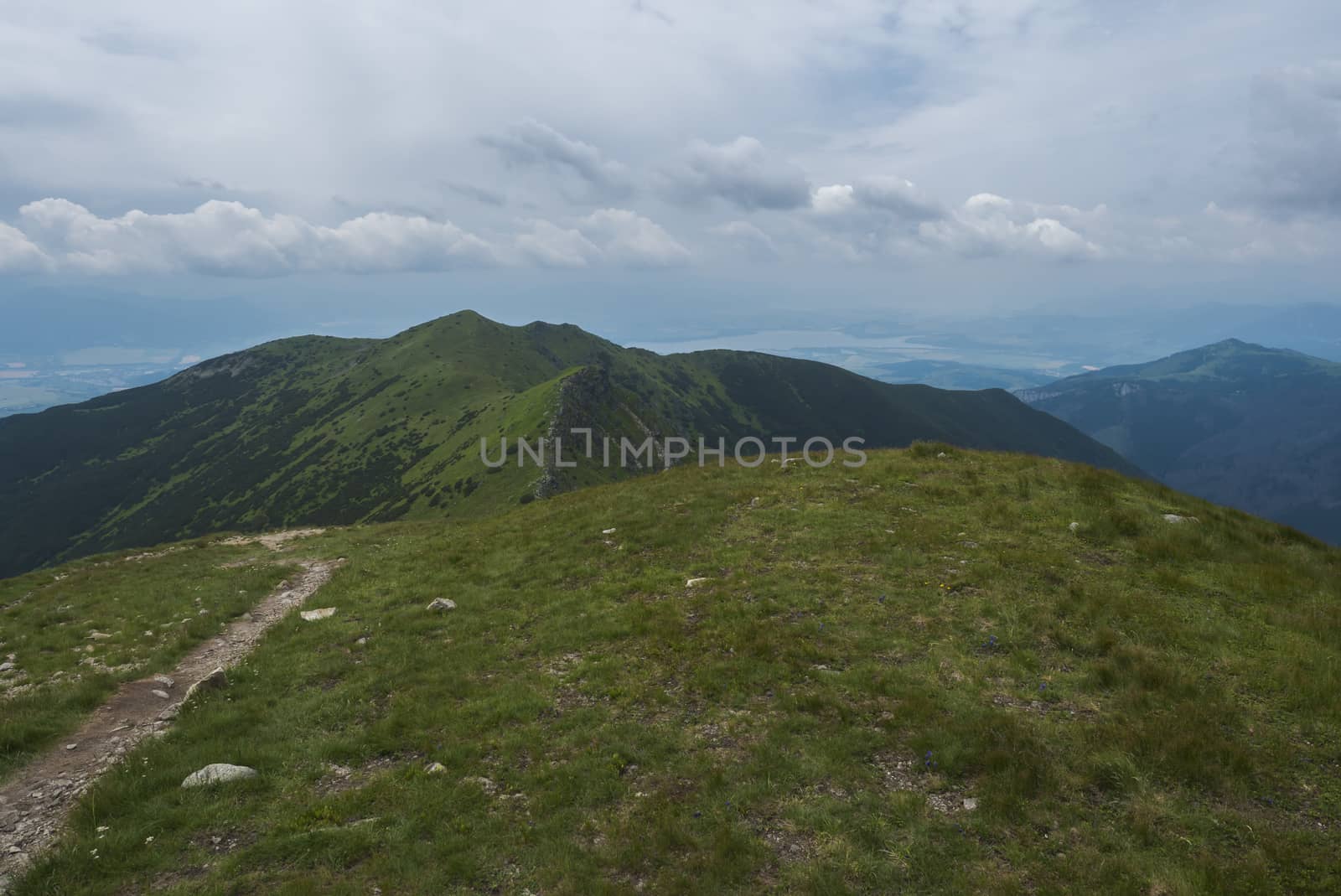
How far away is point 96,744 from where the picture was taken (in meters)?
12.7

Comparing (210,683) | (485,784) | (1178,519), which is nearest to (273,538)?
(210,683)

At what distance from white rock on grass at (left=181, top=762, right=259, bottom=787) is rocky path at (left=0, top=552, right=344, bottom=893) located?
68.4 inches

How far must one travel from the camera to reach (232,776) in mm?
11305

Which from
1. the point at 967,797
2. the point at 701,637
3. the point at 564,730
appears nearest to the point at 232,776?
the point at 564,730

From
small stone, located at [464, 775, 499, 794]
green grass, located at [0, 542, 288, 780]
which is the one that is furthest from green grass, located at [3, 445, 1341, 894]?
green grass, located at [0, 542, 288, 780]

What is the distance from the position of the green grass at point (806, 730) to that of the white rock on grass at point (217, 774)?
0.96 ft

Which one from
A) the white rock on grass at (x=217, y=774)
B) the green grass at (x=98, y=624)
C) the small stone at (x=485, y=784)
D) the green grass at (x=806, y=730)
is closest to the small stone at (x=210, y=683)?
the green grass at (x=806, y=730)

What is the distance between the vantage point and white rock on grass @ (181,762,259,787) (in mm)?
11148

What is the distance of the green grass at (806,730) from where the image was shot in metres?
8.70

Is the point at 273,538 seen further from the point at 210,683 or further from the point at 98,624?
the point at 210,683

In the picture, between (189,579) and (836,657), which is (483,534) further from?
(836,657)

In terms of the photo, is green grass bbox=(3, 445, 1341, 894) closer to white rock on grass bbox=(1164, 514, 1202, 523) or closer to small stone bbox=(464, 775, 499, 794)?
small stone bbox=(464, 775, 499, 794)

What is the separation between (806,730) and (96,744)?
49.7 feet

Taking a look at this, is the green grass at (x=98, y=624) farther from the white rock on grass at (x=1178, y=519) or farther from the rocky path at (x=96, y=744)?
the white rock on grass at (x=1178, y=519)
